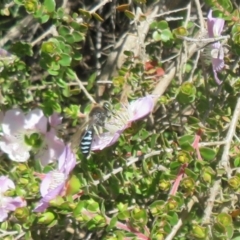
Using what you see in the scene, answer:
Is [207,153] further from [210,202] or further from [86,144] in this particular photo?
[86,144]

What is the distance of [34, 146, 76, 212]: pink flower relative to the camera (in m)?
1.28

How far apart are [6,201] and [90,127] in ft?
0.77

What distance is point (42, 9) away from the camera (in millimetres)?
1512

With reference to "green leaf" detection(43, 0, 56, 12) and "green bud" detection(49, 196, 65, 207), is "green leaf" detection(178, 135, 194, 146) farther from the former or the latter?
"green leaf" detection(43, 0, 56, 12)

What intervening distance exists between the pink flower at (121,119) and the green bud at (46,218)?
169 millimetres

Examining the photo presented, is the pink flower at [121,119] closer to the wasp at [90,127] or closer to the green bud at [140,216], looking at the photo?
the wasp at [90,127]

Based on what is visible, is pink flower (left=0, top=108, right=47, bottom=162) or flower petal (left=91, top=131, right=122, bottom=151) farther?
pink flower (left=0, top=108, right=47, bottom=162)

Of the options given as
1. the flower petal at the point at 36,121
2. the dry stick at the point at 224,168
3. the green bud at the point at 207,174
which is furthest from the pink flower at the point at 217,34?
the flower petal at the point at 36,121

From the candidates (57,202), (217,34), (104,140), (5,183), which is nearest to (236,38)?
(217,34)

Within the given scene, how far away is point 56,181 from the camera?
1.35 m

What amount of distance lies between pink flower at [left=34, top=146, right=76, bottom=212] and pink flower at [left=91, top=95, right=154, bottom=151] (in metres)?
0.06

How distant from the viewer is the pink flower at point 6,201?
1.37 m

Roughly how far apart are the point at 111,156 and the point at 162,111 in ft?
1.31

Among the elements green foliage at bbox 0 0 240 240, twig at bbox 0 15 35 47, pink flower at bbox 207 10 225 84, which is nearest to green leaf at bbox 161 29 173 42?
green foliage at bbox 0 0 240 240
